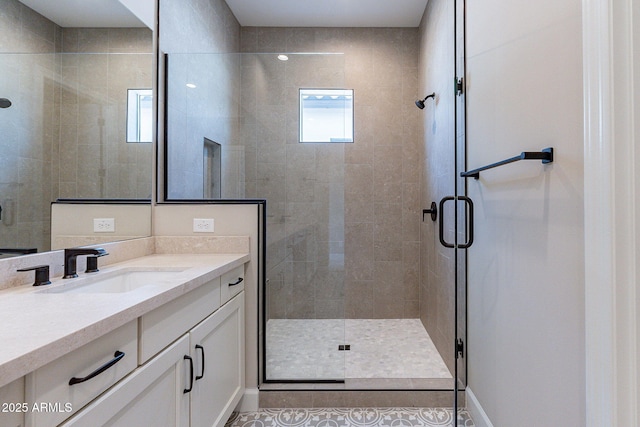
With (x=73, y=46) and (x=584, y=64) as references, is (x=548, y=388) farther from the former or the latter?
(x=73, y=46)

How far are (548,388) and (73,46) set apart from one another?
2298 millimetres

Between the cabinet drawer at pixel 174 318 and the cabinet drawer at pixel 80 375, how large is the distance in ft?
0.15

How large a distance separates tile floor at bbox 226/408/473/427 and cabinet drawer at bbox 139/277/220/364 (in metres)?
0.79

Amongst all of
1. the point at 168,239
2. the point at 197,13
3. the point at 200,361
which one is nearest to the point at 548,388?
the point at 200,361

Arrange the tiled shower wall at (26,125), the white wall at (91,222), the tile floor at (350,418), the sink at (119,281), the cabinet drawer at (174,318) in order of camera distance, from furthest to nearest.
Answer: the tile floor at (350,418)
the white wall at (91,222)
the sink at (119,281)
the tiled shower wall at (26,125)
the cabinet drawer at (174,318)

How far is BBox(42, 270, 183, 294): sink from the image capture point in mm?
1201

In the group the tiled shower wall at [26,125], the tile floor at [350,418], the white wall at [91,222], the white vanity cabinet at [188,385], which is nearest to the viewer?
the white vanity cabinet at [188,385]

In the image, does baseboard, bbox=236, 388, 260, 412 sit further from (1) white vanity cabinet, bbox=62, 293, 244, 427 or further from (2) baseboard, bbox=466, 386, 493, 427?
(2) baseboard, bbox=466, 386, 493, 427

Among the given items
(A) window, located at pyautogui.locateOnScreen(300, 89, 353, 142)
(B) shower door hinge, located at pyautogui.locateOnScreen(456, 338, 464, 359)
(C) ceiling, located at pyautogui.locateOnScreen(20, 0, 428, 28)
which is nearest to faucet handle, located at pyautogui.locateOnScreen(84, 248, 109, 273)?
(A) window, located at pyautogui.locateOnScreen(300, 89, 353, 142)

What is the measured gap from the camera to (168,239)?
1931 mm

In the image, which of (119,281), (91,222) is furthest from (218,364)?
(91,222)

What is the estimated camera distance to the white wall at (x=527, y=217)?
0.95 meters

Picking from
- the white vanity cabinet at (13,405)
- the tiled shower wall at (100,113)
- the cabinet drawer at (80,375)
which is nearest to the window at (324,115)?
the tiled shower wall at (100,113)

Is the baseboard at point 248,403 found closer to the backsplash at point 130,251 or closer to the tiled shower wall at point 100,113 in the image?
the backsplash at point 130,251
